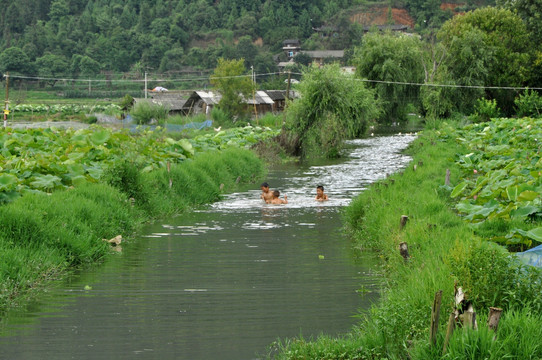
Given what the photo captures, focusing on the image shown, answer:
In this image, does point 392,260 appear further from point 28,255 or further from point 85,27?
point 85,27

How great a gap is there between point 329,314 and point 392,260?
224 cm

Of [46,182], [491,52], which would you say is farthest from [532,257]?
[491,52]

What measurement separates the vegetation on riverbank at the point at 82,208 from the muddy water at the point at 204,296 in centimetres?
40

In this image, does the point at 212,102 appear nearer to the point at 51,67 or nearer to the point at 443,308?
the point at 51,67

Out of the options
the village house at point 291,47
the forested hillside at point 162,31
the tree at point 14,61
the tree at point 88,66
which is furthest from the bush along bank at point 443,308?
the village house at point 291,47

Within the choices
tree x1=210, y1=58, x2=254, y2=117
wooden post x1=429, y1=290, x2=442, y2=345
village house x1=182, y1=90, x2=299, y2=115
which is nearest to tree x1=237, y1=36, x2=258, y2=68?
village house x1=182, y1=90, x2=299, y2=115

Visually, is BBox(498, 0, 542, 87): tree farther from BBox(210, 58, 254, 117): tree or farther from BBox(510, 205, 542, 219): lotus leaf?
BBox(510, 205, 542, 219): lotus leaf

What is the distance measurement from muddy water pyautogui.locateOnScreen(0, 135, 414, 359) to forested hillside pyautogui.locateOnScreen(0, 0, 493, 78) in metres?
94.0

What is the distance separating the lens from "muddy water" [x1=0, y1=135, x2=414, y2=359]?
7.46 metres

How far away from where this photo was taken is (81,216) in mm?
12398

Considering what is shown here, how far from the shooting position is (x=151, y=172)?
692 inches

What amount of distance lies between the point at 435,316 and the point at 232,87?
169 ft

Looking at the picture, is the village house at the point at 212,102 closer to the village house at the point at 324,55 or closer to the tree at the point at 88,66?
the tree at the point at 88,66

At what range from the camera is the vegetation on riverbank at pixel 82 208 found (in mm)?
10062
